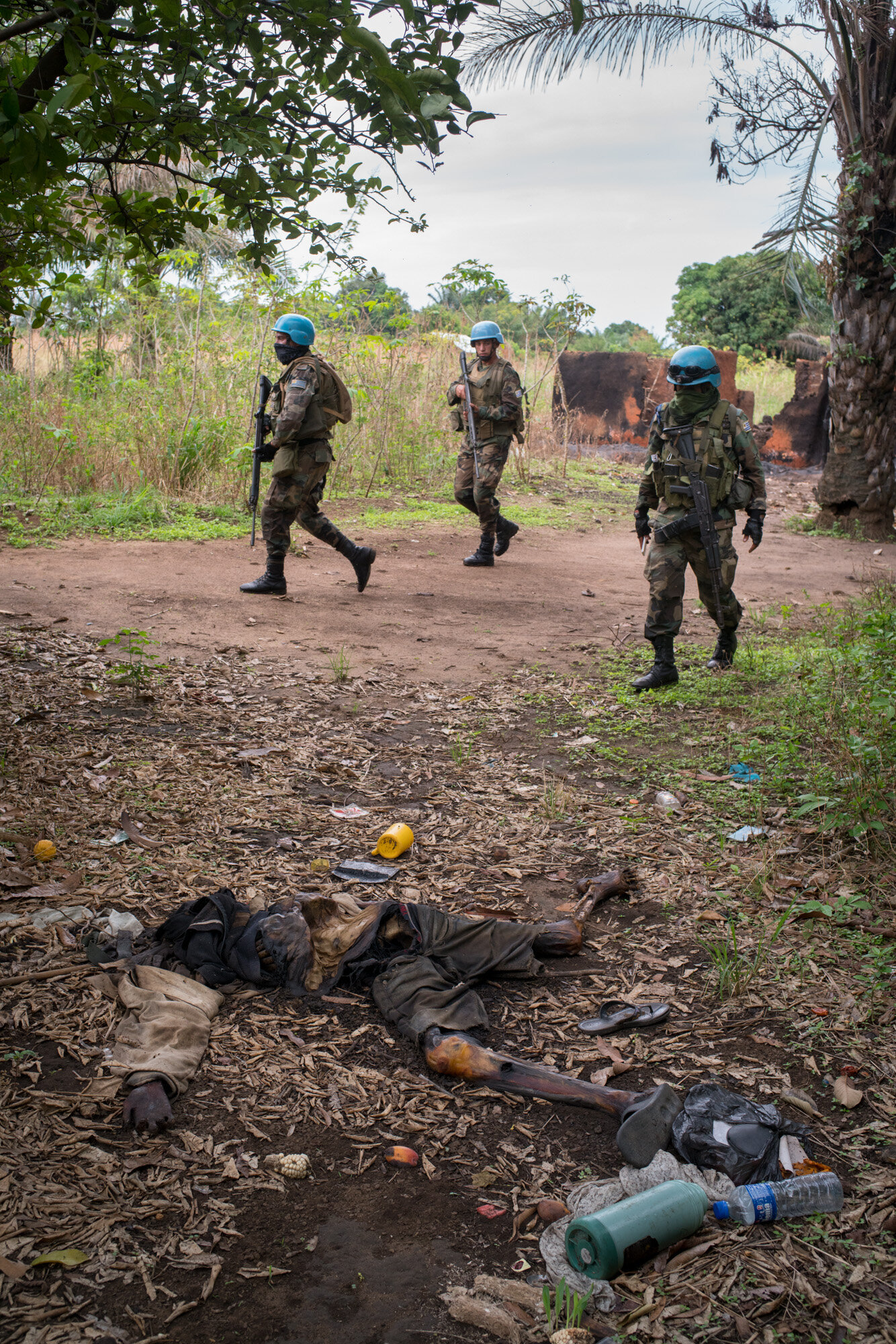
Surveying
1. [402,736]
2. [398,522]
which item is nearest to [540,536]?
[398,522]

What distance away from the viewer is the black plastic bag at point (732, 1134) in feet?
6.59

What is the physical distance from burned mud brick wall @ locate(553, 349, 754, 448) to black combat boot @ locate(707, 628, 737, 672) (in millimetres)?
11703

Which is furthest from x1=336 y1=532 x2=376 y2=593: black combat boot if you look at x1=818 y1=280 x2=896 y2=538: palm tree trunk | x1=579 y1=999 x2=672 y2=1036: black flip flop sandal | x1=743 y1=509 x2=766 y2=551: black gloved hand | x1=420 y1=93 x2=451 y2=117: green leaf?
x1=818 y1=280 x2=896 y2=538: palm tree trunk

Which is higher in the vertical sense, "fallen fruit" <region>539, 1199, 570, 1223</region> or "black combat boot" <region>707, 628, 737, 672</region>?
"black combat boot" <region>707, 628, 737, 672</region>

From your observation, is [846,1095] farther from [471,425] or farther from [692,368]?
[471,425]

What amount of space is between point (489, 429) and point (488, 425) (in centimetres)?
4

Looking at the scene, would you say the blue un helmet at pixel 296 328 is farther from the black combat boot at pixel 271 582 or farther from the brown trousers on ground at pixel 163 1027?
the brown trousers on ground at pixel 163 1027

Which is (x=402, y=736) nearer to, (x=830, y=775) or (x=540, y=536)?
(x=830, y=775)

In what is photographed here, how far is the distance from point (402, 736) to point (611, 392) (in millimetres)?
13760

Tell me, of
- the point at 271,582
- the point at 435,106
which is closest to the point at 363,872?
the point at 435,106

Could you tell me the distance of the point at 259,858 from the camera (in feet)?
11.1

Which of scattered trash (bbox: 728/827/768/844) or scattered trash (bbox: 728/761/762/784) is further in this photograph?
scattered trash (bbox: 728/761/762/784)

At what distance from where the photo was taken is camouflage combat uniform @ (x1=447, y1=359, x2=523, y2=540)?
27.9 ft

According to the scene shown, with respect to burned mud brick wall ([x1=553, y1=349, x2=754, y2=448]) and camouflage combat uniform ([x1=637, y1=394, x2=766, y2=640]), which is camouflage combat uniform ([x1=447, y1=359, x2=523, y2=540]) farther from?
burned mud brick wall ([x1=553, y1=349, x2=754, y2=448])
